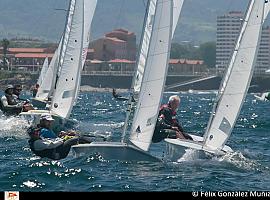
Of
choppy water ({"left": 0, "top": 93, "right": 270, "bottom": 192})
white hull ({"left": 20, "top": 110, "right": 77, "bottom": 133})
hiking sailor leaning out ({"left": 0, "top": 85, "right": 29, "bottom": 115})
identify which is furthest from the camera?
hiking sailor leaning out ({"left": 0, "top": 85, "right": 29, "bottom": 115})

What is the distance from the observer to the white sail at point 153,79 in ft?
68.6

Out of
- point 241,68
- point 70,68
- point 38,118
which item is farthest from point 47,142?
point 70,68

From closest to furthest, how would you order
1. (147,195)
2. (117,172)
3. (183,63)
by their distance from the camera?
(147,195) → (117,172) → (183,63)

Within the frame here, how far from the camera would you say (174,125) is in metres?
24.2

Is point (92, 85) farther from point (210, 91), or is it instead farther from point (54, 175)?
point (54, 175)

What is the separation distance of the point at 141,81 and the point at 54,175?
358cm

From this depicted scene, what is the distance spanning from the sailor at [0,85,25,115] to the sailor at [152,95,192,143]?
9.55 meters

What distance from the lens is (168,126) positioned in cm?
2386

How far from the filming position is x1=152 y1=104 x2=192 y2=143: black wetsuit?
23.7 meters

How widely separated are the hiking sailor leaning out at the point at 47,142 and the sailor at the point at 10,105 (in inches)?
443

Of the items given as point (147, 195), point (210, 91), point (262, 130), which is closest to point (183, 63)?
point (210, 91)

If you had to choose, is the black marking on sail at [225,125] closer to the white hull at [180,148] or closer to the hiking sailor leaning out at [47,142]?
the white hull at [180,148]

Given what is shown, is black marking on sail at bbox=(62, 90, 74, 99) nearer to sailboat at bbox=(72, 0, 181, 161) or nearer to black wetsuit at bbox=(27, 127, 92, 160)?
black wetsuit at bbox=(27, 127, 92, 160)

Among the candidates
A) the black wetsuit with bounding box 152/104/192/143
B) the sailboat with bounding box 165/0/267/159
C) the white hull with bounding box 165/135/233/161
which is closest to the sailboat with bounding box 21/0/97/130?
the black wetsuit with bounding box 152/104/192/143
